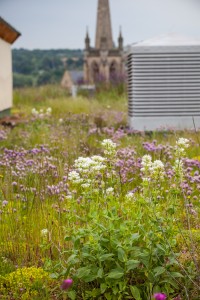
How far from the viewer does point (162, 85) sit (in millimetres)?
13070

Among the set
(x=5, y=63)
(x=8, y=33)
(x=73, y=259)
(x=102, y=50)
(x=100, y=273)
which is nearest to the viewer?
(x=100, y=273)

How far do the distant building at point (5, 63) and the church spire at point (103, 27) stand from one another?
2317 inches

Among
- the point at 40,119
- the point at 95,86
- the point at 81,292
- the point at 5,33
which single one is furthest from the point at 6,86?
the point at 81,292

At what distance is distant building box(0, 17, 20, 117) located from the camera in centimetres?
1505

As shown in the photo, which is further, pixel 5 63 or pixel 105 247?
pixel 5 63

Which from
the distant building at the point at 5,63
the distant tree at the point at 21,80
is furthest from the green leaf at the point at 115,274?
the distant tree at the point at 21,80

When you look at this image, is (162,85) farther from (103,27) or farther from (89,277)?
(103,27)

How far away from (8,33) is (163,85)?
5.19m

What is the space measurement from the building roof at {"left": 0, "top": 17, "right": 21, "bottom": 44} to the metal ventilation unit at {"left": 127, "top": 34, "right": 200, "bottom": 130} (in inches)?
139

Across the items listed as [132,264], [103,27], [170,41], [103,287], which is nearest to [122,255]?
[132,264]

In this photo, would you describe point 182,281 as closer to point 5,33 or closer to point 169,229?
point 169,229

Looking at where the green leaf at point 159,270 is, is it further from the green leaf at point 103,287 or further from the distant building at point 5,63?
the distant building at point 5,63

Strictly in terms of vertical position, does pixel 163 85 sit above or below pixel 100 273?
below

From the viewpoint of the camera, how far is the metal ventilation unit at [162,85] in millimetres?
13078
